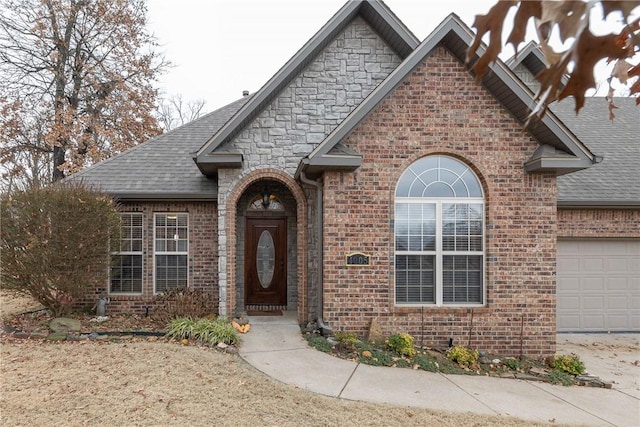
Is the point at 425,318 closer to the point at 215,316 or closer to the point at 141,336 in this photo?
the point at 215,316

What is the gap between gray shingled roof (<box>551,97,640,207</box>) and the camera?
8.93 m

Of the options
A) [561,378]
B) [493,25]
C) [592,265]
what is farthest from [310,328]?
[592,265]

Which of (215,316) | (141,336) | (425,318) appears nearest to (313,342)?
(425,318)

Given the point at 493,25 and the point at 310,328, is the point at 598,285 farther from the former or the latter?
the point at 493,25

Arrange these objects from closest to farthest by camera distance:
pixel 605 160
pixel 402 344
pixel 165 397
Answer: pixel 165 397 → pixel 402 344 → pixel 605 160

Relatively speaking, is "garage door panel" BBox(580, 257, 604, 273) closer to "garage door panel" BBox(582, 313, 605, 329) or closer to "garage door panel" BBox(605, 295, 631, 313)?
"garage door panel" BBox(605, 295, 631, 313)

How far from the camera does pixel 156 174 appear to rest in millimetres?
9391

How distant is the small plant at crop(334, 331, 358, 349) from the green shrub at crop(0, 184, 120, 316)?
5.27 m

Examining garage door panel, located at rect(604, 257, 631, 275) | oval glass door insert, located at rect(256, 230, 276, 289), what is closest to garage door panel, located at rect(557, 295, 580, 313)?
garage door panel, located at rect(604, 257, 631, 275)

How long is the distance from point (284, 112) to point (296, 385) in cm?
558

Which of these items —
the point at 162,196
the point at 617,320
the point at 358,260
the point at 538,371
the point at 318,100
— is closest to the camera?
the point at 538,371

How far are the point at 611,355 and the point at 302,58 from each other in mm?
8694

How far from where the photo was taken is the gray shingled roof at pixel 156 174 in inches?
345

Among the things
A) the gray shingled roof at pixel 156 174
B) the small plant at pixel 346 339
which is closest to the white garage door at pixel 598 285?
the small plant at pixel 346 339
